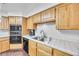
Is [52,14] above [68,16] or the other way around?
above

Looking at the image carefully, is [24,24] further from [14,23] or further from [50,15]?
[50,15]

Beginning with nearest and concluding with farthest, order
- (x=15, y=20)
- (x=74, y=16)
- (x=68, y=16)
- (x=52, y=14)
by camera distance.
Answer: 1. (x=74, y=16)
2. (x=68, y=16)
3. (x=52, y=14)
4. (x=15, y=20)

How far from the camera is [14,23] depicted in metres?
6.54

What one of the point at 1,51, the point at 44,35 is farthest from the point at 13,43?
the point at 44,35

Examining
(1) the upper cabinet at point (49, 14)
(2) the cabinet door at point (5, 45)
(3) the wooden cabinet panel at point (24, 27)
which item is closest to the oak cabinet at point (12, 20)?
(3) the wooden cabinet panel at point (24, 27)

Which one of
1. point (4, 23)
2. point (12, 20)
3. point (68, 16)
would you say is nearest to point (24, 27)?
point (12, 20)

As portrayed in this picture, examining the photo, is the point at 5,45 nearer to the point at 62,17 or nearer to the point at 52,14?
the point at 52,14

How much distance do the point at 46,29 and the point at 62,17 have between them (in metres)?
1.66

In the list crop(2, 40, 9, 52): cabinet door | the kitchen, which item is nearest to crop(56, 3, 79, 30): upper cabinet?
the kitchen

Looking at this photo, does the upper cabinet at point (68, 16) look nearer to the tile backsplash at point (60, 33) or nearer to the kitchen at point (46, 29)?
the kitchen at point (46, 29)

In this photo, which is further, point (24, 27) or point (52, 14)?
point (24, 27)

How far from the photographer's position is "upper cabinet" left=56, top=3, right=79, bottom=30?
2.24 meters

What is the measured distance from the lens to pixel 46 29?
4.25 metres

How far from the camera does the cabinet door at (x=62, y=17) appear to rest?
97.8 inches
